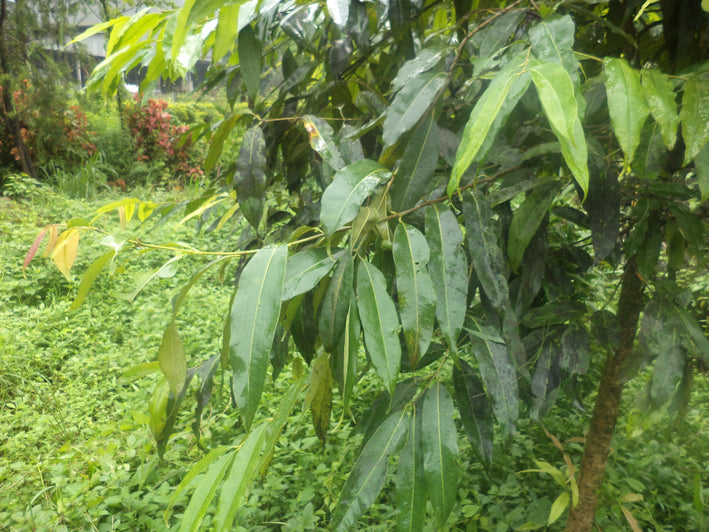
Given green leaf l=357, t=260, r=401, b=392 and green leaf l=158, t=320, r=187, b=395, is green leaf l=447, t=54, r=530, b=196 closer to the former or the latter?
green leaf l=357, t=260, r=401, b=392

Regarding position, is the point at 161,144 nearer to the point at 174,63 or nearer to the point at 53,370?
the point at 53,370

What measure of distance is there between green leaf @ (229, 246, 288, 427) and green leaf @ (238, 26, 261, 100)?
29 cm

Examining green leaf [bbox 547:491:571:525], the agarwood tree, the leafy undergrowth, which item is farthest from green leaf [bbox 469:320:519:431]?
green leaf [bbox 547:491:571:525]

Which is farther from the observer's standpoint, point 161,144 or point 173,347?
point 161,144

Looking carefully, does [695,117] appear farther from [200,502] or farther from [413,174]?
[200,502]

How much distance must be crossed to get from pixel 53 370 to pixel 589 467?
6.56 ft

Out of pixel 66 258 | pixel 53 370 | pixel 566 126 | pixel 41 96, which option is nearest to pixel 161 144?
pixel 41 96

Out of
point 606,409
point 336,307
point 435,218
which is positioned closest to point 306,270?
point 336,307

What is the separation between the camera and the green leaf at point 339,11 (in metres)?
0.58

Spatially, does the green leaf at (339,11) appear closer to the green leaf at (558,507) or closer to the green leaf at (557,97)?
the green leaf at (557,97)

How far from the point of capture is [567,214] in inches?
29.5

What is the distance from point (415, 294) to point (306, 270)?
11cm

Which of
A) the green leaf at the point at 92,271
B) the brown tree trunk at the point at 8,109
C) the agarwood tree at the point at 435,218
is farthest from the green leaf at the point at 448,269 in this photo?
the brown tree trunk at the point at 8,109

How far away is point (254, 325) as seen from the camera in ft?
1.27
